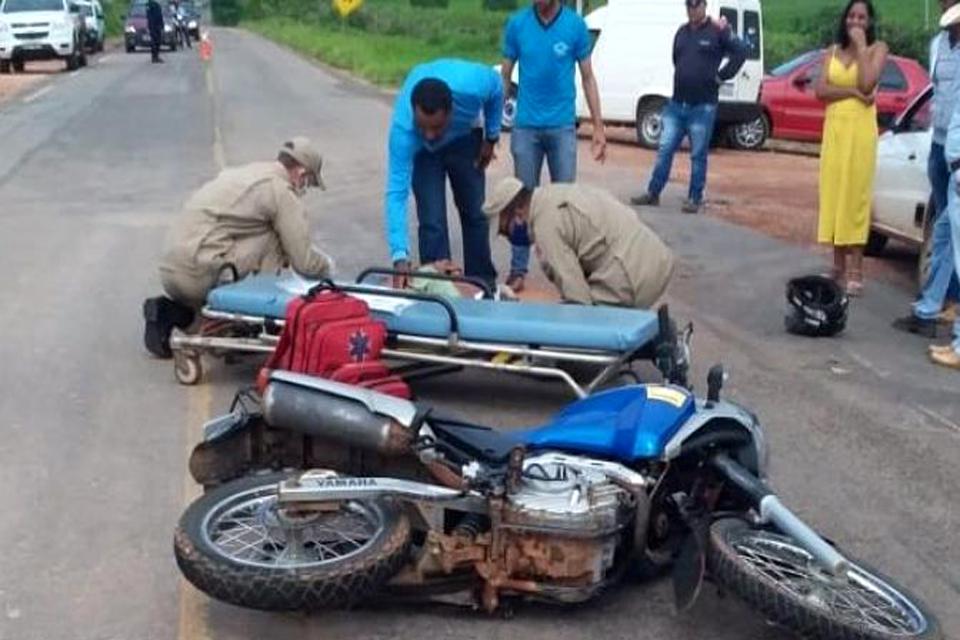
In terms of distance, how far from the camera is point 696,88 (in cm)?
1394

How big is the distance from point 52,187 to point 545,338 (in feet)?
31.8

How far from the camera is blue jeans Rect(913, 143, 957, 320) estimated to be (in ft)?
28.3

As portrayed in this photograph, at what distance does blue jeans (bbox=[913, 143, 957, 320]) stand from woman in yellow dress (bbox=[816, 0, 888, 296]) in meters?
0.62

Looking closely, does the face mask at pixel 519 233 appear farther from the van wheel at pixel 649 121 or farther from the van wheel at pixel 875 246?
the van wheel at pixel 649 121

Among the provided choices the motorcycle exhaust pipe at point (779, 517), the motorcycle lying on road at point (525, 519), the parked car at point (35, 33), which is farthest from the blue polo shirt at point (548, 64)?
the parked car at point (35, 33)

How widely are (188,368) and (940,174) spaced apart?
4.69 meters

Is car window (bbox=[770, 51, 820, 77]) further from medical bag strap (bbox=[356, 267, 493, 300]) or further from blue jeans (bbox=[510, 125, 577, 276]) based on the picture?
medical bag strap (bbox=[356, 267, 493, 300])

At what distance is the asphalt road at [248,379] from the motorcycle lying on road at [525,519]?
26 centimetres

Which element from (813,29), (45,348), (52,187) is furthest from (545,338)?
(813,29)

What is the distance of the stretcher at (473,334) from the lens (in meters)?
6.65

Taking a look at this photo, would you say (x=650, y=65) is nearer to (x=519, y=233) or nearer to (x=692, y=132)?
(x=692, y=132)

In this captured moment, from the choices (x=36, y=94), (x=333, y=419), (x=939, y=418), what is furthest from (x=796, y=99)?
(x=333, y=419)

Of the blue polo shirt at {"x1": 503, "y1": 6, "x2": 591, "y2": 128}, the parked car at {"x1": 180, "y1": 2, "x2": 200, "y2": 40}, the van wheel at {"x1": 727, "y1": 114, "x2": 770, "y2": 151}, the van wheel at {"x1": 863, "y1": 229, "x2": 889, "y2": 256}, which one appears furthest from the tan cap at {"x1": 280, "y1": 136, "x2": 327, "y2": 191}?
the parked car at {"x1": 180, "y1": 2, "x2": 200, "y2": 40}

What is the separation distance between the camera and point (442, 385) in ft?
24.4
